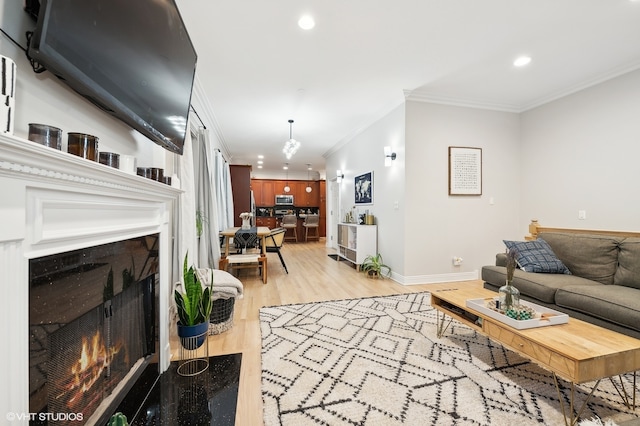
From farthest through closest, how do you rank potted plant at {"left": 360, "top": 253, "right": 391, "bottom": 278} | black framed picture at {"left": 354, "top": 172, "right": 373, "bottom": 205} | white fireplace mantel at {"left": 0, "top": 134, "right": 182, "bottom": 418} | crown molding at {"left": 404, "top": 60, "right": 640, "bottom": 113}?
1. black framed picture at {"left": 354, "top": 172, "right": 373, "bottom": 205}
2. potted plant at {"left": 360, "top": 253, "right": 391, "bottom": 278}
3. crown molding at {"left": 404, "top": 60, "right": 640, "bottom": 113}
4. white fireplace mantel at {"left": 0, "top": 134, "right": 182, "bottom": 418}

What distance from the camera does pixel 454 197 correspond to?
12.8ft

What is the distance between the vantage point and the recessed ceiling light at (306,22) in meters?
2.20

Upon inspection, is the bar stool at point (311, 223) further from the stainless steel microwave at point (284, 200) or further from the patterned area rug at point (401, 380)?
the patterned area rug at point (401, 380)

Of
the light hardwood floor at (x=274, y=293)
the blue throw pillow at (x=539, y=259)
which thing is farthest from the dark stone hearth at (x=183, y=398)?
the blue throw pillow at (x=539, y=259)

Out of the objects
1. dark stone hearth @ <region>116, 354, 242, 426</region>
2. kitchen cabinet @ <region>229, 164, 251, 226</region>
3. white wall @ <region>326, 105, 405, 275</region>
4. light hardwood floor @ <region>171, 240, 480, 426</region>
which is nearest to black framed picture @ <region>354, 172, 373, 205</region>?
white wall @ <region>326, 105, 405, 275</region>

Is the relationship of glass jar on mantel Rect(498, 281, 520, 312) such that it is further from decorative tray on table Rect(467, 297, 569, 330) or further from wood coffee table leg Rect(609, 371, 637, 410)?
wood coffee table leg Rect(609, 371, 637, 410)

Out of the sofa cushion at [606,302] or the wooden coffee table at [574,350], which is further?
the sofa cushion at [606,302]

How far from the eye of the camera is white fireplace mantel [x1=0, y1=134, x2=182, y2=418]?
64 cm

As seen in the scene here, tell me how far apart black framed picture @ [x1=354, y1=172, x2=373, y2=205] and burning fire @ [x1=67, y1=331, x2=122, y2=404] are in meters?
4.17

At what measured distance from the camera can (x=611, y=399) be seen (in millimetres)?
1445

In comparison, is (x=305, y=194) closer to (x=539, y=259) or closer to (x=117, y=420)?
(x=539, y=259)

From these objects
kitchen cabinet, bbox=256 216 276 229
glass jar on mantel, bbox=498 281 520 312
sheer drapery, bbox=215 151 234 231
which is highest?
sheer drapery, bbox=215 151 234 231

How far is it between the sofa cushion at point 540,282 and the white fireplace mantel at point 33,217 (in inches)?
118

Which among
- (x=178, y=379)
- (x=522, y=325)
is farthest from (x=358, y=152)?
(x=178, y=379)
